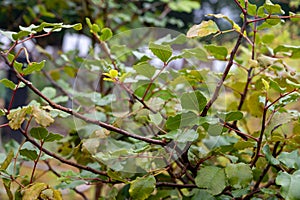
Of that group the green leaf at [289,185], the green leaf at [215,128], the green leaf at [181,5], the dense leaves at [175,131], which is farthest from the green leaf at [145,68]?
the green leaf at [181,5]

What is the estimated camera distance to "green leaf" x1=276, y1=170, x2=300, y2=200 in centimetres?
41

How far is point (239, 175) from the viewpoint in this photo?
0.46 m

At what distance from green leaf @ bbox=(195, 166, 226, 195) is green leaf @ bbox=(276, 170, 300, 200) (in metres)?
0.07

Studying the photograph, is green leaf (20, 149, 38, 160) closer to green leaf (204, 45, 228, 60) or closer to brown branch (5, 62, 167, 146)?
brown branch (5, 62, 167, 146)

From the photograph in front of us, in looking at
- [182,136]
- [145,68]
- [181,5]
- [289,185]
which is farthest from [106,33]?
[181,5]

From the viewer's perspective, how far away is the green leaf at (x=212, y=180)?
1.55ft

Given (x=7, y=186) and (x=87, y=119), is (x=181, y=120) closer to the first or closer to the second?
(x=87, y=119)

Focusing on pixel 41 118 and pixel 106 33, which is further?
pixel 106 33

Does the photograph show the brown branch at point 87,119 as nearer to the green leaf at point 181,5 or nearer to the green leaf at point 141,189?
the green leaf at point 141,189

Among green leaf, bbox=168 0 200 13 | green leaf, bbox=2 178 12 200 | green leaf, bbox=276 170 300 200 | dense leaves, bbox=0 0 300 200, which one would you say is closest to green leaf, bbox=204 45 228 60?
dense leaves, bbox=0 0 300 200

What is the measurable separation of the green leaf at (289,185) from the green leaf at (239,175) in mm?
37

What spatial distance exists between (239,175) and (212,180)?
36 millimetres

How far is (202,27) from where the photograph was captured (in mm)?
492

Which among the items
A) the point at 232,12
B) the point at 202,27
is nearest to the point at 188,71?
the point at 202,27
